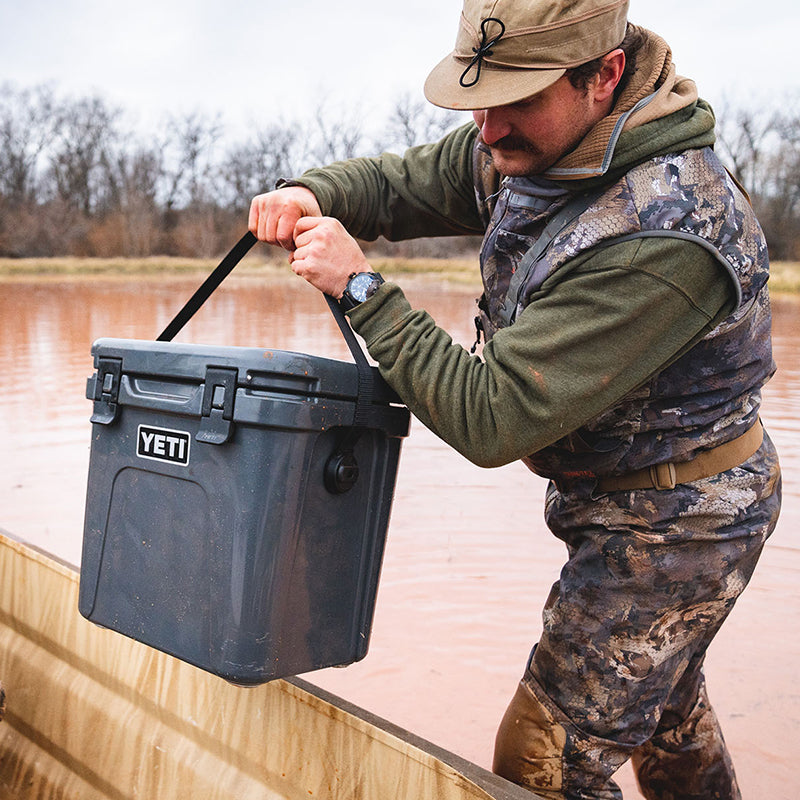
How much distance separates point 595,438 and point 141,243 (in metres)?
43.7

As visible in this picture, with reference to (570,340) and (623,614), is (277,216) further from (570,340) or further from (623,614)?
(623,614)

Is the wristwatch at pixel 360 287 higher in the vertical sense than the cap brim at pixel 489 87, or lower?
lower

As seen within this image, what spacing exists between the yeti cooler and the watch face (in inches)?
5.4

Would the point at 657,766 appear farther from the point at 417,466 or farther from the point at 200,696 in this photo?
the point at 417,466

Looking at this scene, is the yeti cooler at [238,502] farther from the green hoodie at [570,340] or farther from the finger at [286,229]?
the finger at [286,229]

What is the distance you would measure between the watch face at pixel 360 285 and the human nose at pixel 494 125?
36 cm

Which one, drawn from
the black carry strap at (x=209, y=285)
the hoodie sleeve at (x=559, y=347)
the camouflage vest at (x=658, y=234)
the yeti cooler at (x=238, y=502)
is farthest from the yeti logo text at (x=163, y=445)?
the camouflage vest at (x=658, y=234)

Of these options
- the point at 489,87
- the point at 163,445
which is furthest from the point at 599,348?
the point at 163,445

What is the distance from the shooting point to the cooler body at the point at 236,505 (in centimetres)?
192

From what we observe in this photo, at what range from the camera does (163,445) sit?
2066mm

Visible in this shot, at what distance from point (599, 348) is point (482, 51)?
23.9 inches

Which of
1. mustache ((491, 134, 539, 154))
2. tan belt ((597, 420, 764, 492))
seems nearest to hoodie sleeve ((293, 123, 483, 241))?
→ mustache ((491, 134, 539, 154))

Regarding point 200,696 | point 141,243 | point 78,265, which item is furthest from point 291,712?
point 141,243

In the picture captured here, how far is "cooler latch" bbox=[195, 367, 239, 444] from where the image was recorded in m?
1.91
